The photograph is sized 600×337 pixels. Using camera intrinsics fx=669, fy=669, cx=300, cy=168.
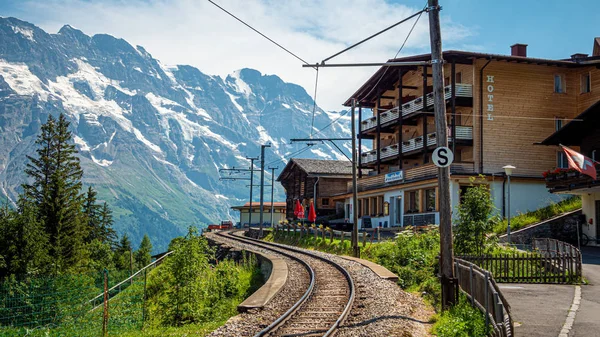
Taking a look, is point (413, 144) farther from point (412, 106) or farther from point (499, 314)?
point (499, 314)

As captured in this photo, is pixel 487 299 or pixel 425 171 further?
pixel 425 171

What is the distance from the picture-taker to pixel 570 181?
33.8 metres

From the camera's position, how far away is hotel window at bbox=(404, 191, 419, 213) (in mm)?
47188

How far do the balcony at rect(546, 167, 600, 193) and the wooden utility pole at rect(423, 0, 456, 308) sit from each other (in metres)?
19.3

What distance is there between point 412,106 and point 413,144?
3.00 meters

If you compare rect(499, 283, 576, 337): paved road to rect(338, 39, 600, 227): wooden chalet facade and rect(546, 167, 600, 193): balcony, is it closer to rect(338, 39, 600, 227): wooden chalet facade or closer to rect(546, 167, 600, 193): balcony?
rect(546, 167, 600, 193): balcony

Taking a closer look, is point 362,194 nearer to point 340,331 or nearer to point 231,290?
point 231,290

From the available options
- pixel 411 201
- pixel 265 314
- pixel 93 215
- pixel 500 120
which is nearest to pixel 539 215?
pixel 500 120

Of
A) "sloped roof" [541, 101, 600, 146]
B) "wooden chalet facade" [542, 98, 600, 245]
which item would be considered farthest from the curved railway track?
"sloped roof" [541, 101, 600, 146]

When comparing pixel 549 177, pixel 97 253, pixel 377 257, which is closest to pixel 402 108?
pixel 549 177

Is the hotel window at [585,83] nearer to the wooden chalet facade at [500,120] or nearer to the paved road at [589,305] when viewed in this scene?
the wooden chalet facade at [500,120]

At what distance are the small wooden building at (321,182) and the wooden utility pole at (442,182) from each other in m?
53.9

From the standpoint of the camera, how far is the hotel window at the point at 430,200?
4462 centimetres

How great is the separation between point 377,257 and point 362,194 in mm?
27057
